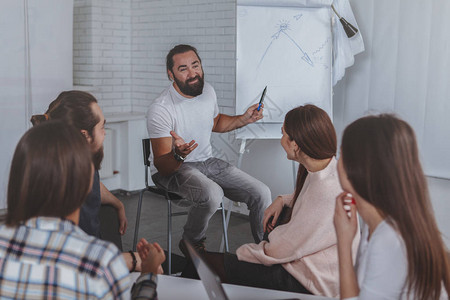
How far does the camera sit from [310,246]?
5.99ft

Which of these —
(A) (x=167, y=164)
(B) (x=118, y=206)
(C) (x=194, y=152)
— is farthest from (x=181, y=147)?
(B) (x=118, y=206)

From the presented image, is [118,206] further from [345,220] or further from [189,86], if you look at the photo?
[345,220]

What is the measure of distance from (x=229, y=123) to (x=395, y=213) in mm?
2328

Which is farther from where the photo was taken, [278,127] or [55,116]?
[278,127]

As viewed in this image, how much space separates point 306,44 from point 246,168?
1.33m

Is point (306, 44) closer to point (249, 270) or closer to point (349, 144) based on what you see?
point (249, 270)

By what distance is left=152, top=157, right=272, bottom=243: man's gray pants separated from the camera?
2.96 metres

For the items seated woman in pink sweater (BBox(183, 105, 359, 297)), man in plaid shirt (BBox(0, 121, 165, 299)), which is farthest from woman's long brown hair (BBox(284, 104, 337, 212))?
man in plaid shirt (BBox(0, 121, 165, 299))

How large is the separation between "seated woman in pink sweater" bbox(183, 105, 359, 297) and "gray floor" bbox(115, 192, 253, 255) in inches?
63.1

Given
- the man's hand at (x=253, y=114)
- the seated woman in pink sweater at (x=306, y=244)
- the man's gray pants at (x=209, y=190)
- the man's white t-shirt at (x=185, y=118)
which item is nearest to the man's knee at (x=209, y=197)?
the man's gray pants at (x=209, y=190)

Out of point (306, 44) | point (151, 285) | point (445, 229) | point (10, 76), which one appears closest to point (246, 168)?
point (306, 44)

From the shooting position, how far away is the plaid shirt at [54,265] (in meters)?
1.05

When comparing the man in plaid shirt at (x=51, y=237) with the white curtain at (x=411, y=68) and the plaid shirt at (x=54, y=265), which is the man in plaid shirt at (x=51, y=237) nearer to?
the plaid shirt at (x=54, y=265)

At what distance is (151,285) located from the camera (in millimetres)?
1251
